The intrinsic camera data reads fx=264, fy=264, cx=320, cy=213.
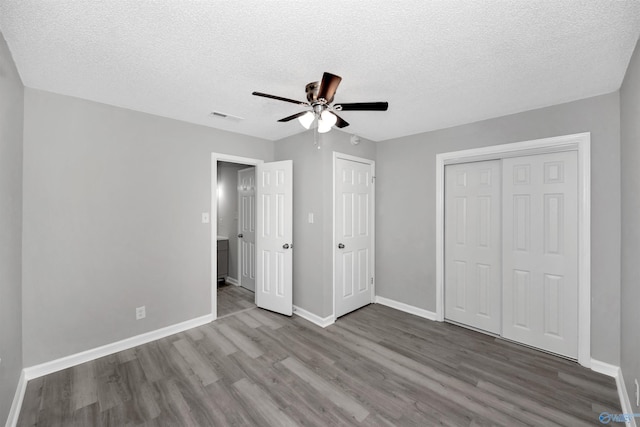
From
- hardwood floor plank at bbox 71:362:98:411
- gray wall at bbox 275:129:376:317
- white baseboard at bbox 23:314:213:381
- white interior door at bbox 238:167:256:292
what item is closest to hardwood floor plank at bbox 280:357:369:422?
gray wall at bbox 275:129:376:317

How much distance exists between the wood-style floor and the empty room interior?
0.07 feet

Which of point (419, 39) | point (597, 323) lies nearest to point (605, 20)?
point (419, 39)

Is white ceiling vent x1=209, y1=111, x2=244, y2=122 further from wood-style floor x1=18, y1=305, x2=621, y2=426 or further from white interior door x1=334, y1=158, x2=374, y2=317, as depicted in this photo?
wood-style floor x1=18, y1=305, x2=621, y2=426

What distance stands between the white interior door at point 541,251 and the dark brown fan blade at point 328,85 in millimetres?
2282

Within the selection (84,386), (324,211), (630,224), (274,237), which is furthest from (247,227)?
Result: (630,224)

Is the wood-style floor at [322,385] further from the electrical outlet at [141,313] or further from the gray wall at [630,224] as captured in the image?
the gray wall at [630,224]

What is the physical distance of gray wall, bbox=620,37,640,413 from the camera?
1680 millimetres

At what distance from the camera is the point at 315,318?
3334 mm

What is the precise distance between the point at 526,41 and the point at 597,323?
2.47 m

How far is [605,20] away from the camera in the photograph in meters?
1.40

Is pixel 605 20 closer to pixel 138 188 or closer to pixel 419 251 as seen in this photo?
pixel 419 251

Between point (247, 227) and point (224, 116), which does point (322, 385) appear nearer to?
point (224, 116)

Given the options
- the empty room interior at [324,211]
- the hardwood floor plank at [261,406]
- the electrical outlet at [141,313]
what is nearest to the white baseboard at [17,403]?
the empty room interior at [324,211]

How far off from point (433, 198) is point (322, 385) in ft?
8.14
